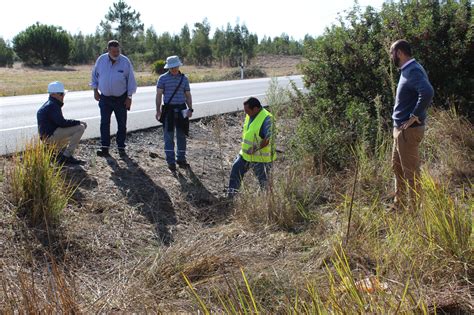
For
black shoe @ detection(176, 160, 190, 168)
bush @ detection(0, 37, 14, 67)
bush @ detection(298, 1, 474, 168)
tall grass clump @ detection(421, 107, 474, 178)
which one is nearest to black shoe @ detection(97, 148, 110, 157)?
black shoe @ detection(176, 160, 190, 168)

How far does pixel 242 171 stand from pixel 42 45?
178 ft

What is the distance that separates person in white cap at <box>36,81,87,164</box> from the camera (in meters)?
6.69

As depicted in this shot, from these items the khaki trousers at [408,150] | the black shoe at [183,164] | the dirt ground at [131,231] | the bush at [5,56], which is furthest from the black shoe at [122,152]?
the bush at [5,56]

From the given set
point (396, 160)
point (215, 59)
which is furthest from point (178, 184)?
point (215, 59)

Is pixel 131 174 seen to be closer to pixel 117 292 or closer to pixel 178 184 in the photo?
pixel 178 184

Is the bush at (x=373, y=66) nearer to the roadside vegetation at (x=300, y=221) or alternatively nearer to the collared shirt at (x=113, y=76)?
the roadside vegetation at (x=300, y=221)

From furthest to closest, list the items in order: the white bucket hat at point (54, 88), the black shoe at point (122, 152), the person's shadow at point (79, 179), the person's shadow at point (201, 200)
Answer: the black shoe at point (122, 152) → the white bucket hat at point (54, 88) → the person's shadow at point (201, 200) → the person's shadow at point (79, 179)

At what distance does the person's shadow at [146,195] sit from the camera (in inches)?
233

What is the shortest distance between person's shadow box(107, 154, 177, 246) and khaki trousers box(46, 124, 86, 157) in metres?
0.59

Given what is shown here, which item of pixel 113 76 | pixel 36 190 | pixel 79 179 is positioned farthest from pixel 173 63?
pixel 36 190

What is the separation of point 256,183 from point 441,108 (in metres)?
3.60

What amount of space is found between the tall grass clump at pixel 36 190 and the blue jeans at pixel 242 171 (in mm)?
2176

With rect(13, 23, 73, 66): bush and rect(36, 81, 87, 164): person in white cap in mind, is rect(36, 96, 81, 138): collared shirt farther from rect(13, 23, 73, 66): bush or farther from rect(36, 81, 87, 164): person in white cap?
rect(13, 23, 73, 66): bush

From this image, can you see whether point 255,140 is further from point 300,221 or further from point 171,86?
point 171,86
